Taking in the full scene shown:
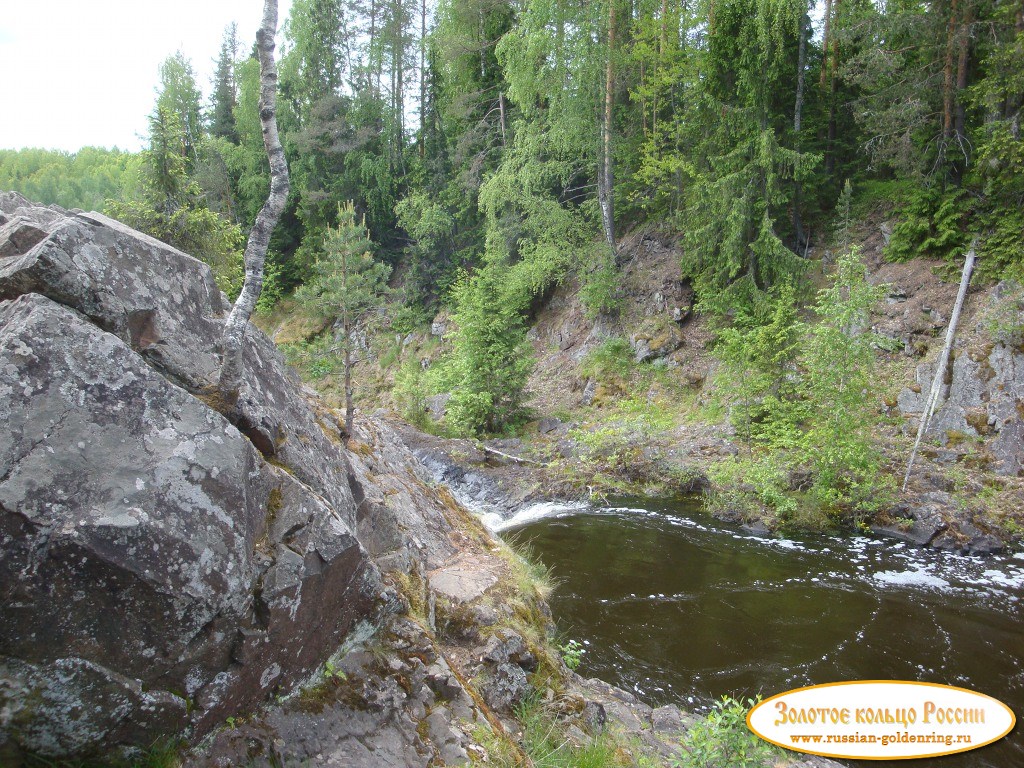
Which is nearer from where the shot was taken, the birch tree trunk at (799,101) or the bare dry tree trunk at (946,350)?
the bare dry tree trunk at (946,350)

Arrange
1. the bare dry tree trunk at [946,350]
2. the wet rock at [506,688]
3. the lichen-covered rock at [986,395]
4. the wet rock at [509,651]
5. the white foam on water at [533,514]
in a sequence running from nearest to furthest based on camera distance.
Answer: the wet rock at [506,688] < the wet rock at [509,651] < the lichen-covered rock at [986,395] < the bare dry tree trunk at [946,350] < the white foam on water at [533,514]

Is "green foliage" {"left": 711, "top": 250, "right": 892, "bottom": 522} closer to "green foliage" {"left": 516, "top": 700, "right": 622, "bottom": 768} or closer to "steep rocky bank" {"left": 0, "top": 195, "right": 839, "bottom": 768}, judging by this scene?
"steep rocky bank" {"left": 0, "top": 195, "right": 839, "bottom": 768}

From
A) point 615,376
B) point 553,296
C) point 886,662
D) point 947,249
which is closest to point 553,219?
point 553,296

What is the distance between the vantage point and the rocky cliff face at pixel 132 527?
9.07ft

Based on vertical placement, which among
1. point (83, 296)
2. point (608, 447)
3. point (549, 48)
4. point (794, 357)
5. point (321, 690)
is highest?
point (549, 48)

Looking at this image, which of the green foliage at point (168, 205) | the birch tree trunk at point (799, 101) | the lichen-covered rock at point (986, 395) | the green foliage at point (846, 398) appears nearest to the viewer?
the green foliage at point (846, 398)

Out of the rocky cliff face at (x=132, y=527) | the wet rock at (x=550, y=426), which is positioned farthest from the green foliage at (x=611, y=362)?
the rocky cliff face at (x=132, y=527)

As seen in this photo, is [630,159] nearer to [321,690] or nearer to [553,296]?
[553,296]

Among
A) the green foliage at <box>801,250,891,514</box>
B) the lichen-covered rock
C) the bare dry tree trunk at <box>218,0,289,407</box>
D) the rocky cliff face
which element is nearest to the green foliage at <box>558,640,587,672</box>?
the rocky cliff face

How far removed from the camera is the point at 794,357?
Answer: 48.0ft

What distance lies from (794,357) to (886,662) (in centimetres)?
895

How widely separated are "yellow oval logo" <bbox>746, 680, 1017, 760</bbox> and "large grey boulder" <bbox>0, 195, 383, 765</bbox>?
4.70 meters

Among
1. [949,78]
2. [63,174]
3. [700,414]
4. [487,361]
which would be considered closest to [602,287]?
[487,361]

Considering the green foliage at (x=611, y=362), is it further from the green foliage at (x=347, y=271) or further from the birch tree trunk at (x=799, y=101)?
the green foliage at (x=347, y=271)
